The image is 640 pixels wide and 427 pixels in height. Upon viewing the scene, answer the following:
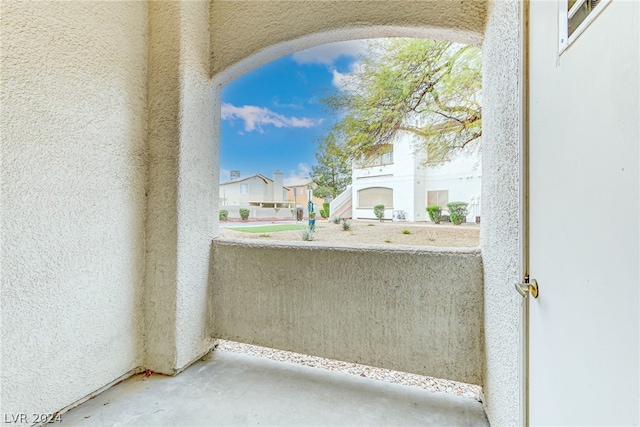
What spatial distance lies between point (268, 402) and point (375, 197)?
74.8 inches

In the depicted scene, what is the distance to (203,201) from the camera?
2611 millimetres

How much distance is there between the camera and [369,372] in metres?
2.44

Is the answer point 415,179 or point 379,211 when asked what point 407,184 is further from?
point 379,211

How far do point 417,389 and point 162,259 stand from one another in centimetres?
A: 234

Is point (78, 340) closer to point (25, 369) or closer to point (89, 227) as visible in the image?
point (25, 369)

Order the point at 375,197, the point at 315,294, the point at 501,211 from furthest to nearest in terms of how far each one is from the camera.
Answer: the point at 375,197
the point at 315,294
the point at 501,211

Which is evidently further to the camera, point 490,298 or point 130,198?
point 130,198

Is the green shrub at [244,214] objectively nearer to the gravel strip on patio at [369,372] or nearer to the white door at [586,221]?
the gravel strip on patio at [369,372]

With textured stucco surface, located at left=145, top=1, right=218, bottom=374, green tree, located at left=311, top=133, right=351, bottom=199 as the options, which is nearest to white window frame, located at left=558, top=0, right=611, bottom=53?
green tree, located at left=311, top=133, right=351, bottom=199

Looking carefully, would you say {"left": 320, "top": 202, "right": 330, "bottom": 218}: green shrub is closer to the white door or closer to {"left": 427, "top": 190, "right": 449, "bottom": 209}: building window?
{"left": 427, "top": 190, "right": 449, "bottom": 209}: building window

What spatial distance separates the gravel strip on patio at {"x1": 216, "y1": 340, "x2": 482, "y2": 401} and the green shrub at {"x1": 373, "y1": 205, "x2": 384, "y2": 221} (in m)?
1.31

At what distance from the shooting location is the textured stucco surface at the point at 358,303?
2.03 metres

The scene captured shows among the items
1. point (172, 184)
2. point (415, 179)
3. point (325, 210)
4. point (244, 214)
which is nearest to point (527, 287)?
point (415, 179)

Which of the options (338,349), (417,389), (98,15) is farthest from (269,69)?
(417,389)
